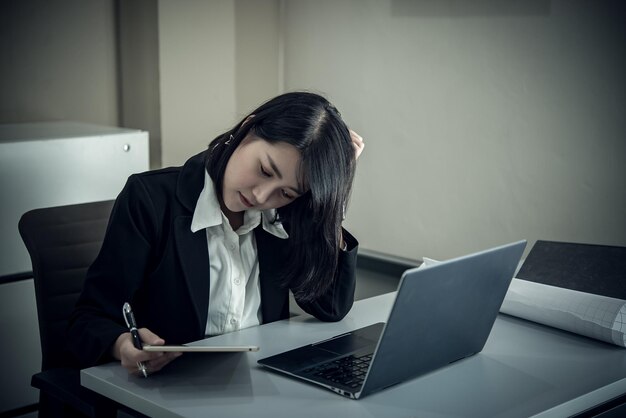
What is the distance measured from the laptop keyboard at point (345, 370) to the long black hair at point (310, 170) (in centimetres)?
31

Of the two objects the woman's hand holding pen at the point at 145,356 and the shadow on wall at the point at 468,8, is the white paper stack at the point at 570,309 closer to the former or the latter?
the woman's hand holding pen at the point at 145,356

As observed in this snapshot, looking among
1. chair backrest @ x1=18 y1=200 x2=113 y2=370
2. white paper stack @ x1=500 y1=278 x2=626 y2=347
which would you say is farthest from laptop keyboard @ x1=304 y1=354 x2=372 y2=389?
chair backrest @ x1=18 y1=200 x2=113 y2=370

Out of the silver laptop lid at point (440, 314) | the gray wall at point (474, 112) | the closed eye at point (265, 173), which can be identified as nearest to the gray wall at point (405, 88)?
Result: the gray wall at point (474, 112)

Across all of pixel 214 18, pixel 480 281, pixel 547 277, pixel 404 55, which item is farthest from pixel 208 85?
pixel 480 281

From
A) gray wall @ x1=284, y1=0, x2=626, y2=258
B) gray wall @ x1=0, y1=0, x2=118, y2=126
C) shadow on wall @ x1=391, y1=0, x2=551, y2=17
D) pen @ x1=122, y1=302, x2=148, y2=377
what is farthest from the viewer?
gray wall @ x1=0, y1=0, x2=118, y2=126

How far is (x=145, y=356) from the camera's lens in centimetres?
159

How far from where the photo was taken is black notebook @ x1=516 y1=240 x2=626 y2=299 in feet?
6.70

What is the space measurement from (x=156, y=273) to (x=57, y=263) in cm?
29

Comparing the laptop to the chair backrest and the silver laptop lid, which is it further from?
the chair backrest

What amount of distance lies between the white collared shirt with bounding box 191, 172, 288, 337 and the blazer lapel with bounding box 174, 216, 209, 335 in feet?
0.07

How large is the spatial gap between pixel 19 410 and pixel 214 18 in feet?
5.88

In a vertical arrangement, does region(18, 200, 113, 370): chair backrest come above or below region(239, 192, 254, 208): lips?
below

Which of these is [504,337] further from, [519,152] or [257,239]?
[519,152]

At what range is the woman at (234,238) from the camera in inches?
73.2
